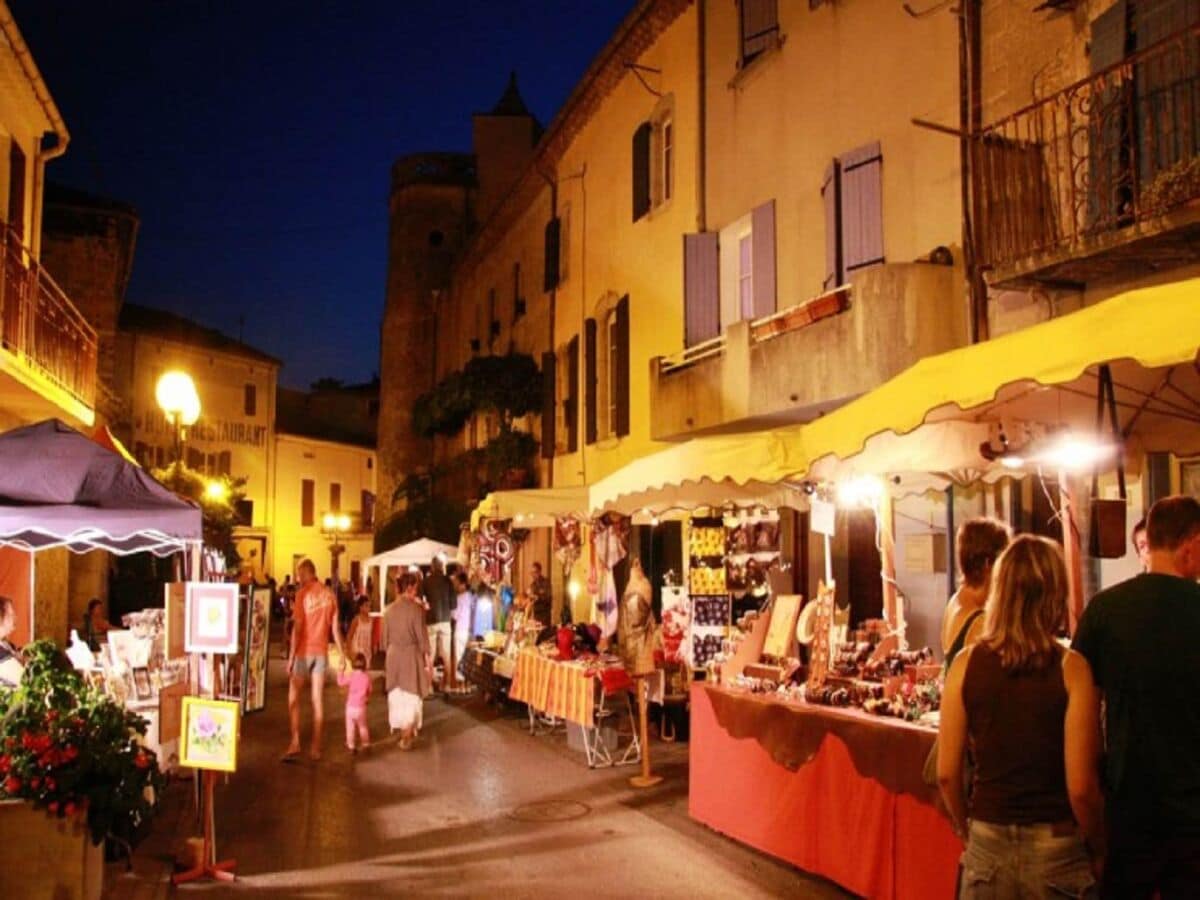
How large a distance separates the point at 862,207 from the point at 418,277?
88.2ft

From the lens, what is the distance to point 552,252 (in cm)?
2442

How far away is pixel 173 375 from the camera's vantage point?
1293cm

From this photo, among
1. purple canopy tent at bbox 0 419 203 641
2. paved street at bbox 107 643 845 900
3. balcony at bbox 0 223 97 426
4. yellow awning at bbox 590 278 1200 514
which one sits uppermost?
balcony at bbox 0 223 97 426

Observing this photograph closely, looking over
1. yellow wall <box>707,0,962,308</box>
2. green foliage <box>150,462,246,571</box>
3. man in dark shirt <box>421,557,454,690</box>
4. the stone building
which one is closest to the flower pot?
yellow wall <box>707,0,962,308</box>

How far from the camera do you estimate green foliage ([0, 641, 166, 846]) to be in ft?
21.0

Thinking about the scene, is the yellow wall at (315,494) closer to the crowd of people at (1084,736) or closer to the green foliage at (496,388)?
the green foliage at (496,388)

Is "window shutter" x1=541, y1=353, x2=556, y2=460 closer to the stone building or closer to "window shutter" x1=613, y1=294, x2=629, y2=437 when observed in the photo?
"window shutter" x1=613, y1=294, x2=629, y2=437

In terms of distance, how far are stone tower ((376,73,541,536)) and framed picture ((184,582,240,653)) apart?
28291mm

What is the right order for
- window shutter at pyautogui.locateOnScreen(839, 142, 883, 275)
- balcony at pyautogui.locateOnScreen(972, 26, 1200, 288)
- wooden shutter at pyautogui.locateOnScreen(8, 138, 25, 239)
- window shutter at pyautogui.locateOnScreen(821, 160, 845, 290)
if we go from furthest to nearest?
wooden shutter at pyautogui.locateOnScreen(8, 138, 25, 239), window shutter at pyautogui.locateOnScreen(821, 160, 845, 290), window shutter at pyautogui.locateOnScreen(839, 142, 883, 275), balcony at pyautogui.locateOnScreen(972, 26, 1200, 288)

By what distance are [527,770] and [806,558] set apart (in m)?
4.57

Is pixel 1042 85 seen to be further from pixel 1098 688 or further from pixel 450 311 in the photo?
pixel 450 311

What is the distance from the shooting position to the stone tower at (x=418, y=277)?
37.2 meters

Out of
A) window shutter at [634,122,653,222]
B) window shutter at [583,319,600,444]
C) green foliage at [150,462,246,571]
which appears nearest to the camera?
green foliage at [150,462,246,571]

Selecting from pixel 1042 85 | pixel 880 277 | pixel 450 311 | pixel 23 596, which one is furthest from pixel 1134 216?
pixel 450 311
